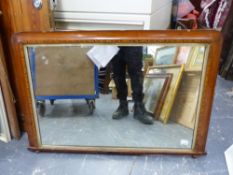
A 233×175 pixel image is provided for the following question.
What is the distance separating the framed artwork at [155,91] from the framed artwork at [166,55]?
7 cm

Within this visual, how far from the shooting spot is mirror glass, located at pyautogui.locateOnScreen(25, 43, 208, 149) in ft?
3.43

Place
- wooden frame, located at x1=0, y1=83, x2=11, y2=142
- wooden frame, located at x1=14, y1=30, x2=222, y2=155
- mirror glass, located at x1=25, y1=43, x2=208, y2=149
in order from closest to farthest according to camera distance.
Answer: wooden frame, located at x1=14, y1=30, x2=222, y2=155 < mirror glass, located at x1=25, y1=43, x2=208, y2=149 < wooden frame, located at x1=0, y1=83, x2=11, y2=142

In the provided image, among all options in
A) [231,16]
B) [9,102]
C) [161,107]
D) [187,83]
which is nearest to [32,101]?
[9,102]

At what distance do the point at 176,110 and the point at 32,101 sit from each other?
0.66 metres

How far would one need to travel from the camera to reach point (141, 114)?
47.6 inches

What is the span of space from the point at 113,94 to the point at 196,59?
42 cm

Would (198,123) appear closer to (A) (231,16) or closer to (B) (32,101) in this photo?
(B) (32,101)

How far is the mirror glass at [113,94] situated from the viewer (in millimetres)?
1047

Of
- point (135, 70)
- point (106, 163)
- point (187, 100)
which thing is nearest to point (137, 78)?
point (135, 70)

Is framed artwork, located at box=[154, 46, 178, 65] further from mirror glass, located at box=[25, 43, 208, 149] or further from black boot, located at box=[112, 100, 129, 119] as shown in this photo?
black boot, located at box=[112, 100, 129, 119]

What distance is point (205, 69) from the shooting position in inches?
38.5

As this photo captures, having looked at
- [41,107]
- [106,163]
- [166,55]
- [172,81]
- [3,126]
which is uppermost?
[166,55]

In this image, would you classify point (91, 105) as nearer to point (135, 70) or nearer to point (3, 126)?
point (135, 70)

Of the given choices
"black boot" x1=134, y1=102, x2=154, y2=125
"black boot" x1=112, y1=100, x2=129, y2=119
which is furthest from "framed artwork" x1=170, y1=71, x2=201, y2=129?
"black boot" x1=112, y1=100, x2=129, y2=119
